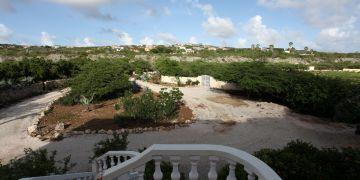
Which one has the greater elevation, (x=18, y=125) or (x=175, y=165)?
(x=175, y=165)

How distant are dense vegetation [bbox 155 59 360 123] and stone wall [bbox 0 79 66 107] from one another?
15746mm

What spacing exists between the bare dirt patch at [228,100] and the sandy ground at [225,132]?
651 millimetres

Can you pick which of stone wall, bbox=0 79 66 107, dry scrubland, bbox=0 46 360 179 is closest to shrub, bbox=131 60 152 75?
stone wall, bbox=0 79 66 107

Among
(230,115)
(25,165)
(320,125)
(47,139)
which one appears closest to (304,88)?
(320,125)

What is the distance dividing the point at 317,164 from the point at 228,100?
663 inches

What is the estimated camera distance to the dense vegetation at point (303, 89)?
1587cm

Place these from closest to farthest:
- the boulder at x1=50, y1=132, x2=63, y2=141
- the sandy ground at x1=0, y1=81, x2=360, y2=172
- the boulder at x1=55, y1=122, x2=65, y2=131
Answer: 1. the sandy ground at x1=0, y1=81, x2=360, y2=172
2. the boulder at x1=50, y1=132, x2=63, y2=141
3. the boulder at x1=55, y1=122, x2=65, y2=131

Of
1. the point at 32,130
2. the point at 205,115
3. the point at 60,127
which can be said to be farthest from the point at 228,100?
the point at 32,130

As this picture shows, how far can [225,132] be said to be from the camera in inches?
637

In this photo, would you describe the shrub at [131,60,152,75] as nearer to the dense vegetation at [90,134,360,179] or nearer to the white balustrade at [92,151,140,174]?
the white balustrade at [92,151,140,174]

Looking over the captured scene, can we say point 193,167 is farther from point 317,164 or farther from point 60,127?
point 60,127

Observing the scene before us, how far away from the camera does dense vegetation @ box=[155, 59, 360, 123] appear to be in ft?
52.1

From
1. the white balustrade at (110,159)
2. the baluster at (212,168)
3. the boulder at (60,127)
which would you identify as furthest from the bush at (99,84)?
the baluster at (212,168)

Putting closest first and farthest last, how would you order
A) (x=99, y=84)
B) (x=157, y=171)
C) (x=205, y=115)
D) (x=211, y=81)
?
(x=157, y=171) → (x=205, y=115) → (x=99, y=84) → (x=211, y=81)
